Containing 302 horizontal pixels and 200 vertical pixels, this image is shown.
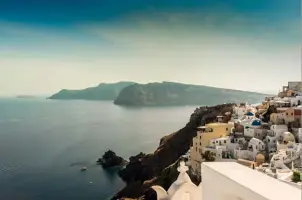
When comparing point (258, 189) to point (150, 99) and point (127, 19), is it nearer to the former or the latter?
point (127, 19)

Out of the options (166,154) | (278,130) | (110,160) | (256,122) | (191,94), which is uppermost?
Answer: (191,94)

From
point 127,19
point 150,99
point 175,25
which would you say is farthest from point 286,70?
point 150,99

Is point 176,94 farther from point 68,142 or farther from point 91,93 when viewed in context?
point 68,142

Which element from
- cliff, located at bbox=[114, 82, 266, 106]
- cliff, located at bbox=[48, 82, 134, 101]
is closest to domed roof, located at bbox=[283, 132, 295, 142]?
cliff, located at bbox=[114, 82, 266, 106]

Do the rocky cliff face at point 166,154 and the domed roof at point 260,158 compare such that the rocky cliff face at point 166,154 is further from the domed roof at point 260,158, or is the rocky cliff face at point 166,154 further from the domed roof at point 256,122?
the domed roof at point 260,158

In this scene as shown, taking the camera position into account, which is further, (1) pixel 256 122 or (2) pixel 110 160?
(2) pixel 110 160

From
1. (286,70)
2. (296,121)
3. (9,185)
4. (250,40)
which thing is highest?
(250,40)

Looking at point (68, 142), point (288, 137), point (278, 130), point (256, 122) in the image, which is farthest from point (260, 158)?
point (68, 142)
